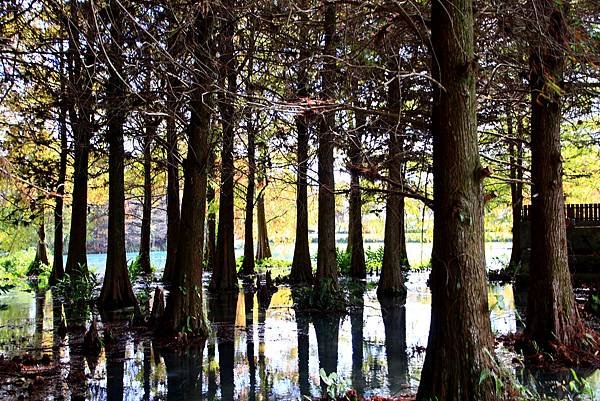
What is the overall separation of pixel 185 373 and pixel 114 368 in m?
1.12

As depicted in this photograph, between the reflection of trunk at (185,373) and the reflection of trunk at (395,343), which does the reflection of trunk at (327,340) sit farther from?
the reflection of trunk at (185,373)

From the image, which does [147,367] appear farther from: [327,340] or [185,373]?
[327,340]

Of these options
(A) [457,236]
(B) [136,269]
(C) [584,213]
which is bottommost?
(B) [136,269]

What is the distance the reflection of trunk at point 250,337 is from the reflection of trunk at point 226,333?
231 mm

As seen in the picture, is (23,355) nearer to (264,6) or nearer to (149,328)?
(149,328)

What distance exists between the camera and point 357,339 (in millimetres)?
9852

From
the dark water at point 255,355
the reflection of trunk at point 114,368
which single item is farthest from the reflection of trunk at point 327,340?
the reflection of trunk at point 114,368

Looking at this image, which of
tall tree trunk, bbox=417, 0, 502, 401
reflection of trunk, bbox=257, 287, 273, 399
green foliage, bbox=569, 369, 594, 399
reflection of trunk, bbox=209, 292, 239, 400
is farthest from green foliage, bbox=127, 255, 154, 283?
tall tree trunk, bbox=417, 0, 502, 401

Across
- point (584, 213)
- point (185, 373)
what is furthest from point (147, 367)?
point (584, 213)

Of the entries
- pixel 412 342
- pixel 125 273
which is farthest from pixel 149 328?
pixel 412 342

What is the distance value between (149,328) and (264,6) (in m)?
6.55

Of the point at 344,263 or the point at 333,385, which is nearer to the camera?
the point at 333,385

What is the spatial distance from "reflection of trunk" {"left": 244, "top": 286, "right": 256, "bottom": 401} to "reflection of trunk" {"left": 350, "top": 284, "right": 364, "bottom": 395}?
1.20m

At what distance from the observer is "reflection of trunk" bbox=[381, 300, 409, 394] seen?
702cm
